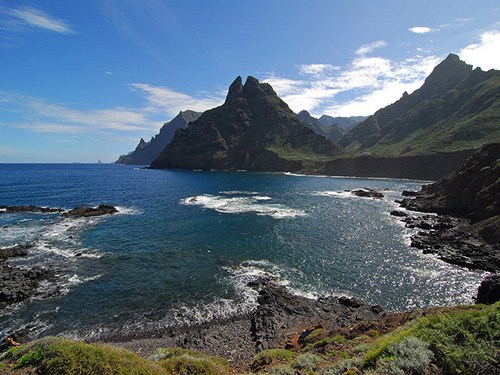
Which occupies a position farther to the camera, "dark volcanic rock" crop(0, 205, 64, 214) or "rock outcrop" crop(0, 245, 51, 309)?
"dark volcanic rock" crop(0, 205, 64, 214)

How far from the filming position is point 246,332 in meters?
24.7

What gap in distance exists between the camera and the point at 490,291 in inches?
939

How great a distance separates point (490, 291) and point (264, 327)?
780 inches

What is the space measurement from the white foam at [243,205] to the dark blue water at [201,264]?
3.93 ft

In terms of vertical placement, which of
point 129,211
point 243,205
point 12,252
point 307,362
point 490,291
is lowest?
point 12,252

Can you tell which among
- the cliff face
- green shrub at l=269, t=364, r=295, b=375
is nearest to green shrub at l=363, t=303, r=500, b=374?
green shrub at l=269, t=364, r=295, b=375

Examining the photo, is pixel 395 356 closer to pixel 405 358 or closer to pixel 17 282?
pixel 405 358

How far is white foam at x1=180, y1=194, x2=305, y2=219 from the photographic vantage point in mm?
67875

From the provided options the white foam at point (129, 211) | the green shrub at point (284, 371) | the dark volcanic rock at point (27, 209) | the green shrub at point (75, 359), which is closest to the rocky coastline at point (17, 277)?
the green shrub at point (75, 359)

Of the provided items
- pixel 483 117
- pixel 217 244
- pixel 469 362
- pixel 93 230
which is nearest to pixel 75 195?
pixel 93 230

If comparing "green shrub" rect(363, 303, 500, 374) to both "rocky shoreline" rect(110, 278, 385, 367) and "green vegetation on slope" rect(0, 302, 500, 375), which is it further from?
"rocky shoreline" rect(110, 278, 385, 367)

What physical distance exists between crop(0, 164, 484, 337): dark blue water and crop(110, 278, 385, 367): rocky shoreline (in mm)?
1508

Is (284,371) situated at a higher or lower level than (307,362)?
higher

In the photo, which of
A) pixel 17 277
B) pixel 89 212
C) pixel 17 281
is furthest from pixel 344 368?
pixel 89 212
